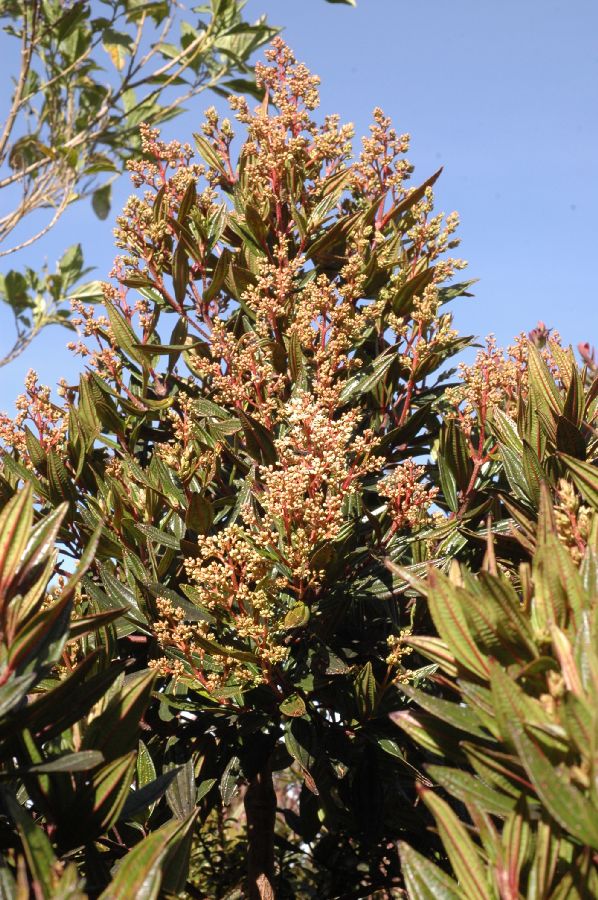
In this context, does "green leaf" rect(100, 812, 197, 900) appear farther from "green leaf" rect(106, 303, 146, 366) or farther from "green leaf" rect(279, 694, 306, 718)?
"green leaf" rect(106, 303, 146, 366)

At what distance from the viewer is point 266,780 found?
4027mm

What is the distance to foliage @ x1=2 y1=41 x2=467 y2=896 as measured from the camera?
301 centimetres

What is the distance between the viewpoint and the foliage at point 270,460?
119 inches

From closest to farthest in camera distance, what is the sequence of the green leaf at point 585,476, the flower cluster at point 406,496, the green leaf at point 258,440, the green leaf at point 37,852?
the green leaf at point 37,852, the green leaf at point 585,476, the flower cluster at point 406,496, the green leaf at point 258,440

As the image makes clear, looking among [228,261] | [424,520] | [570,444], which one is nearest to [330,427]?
[424,520]

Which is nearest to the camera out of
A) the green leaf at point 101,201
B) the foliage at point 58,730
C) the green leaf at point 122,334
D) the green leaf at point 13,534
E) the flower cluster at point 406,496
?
the foliage at point 58,730

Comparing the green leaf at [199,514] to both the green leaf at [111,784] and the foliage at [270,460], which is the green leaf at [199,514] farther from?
the green leaf at [111,784]

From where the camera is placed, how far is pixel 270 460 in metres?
3.53

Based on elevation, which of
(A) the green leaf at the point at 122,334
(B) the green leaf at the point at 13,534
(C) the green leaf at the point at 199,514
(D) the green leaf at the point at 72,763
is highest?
(A) the green leaf at the point at 122,334

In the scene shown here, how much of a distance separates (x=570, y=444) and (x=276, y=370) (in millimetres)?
1415

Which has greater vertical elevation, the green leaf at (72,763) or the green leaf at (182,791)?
the green leaf at (72,763)

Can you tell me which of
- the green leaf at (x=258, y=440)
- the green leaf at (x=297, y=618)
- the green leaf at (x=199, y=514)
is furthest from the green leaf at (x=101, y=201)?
the green leaf at (x=297, y=618)

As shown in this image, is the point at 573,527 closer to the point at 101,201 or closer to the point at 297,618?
the point at 297,618

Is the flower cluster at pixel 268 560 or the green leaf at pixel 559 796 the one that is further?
the flower cluster at pixel 268 560
